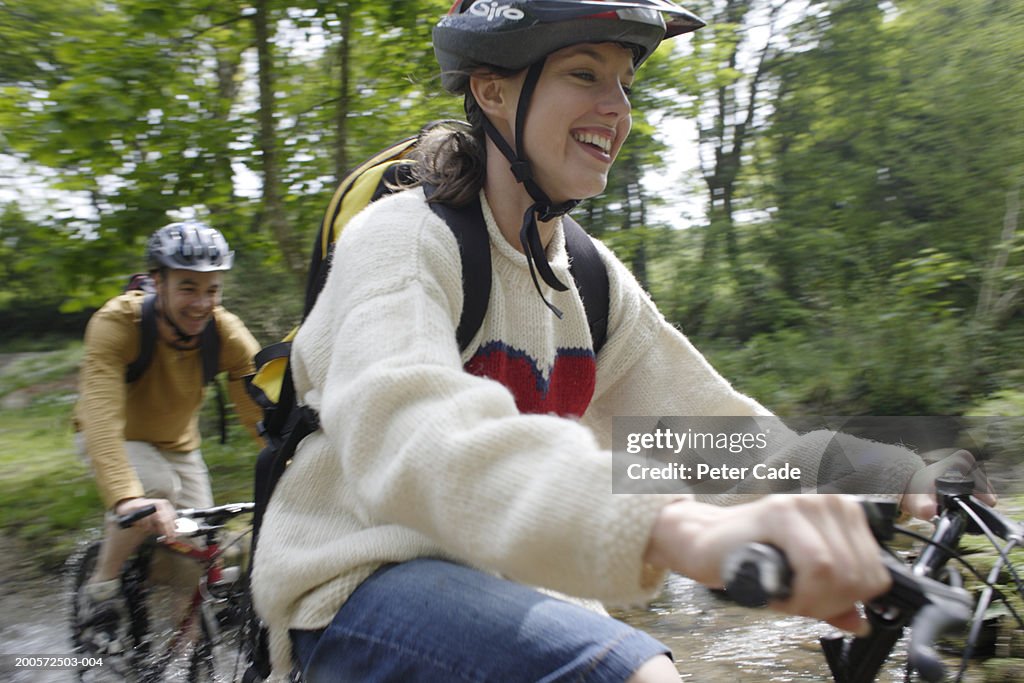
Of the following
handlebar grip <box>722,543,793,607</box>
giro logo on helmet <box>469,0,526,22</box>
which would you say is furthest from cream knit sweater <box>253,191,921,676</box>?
giro logo on helmet <box>469,0,526,22</box>

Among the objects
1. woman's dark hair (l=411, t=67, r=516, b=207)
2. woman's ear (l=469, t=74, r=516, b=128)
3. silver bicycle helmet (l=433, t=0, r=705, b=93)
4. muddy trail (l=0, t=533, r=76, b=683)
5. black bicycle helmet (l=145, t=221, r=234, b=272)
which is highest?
silver bicycle helmet (l=433, t=0, r=705, b=93)

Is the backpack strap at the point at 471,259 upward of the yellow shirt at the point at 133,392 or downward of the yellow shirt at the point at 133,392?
upward

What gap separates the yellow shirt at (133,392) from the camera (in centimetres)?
500

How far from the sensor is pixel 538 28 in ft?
7.20

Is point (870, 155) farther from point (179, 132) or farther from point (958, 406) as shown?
point (179, 132)

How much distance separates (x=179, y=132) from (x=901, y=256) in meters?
6.95

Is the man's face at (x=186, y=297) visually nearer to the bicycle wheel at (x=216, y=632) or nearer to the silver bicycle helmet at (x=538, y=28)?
the bicycle wheel at (x=216, y=632)

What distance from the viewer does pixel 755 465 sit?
2488mm

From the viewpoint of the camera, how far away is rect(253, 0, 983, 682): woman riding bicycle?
4.25ft

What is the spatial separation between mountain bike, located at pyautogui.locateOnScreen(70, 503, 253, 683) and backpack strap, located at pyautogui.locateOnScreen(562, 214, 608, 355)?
306cm

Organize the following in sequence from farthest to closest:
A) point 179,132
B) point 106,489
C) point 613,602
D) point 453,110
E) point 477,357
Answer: point 453,110
point 179,132
point 106,489
point 477,357
point 613,602

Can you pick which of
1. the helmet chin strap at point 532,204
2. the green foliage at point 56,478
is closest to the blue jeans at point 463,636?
the helmet chin strap at point 532,204

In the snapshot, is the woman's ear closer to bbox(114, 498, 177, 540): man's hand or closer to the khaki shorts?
bbox(114, 498, 177, 540): man's hand

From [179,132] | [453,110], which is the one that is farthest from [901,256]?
[179,132]
